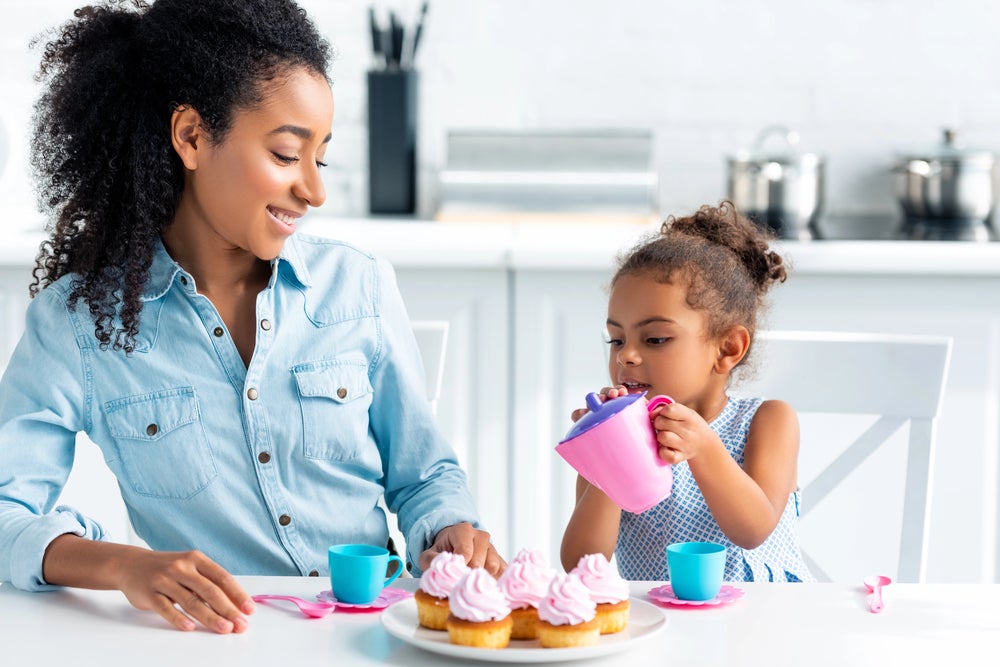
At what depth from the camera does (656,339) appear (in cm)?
152

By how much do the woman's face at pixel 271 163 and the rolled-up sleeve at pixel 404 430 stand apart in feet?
0.60

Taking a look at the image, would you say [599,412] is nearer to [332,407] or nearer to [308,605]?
[308,605]

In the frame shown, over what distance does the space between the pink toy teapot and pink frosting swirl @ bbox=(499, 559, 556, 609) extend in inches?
5.3

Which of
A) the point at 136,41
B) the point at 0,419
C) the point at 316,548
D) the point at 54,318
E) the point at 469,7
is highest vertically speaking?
the point at 469,7

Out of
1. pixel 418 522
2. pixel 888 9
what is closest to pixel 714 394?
pixel 418 522

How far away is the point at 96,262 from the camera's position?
4.80ft

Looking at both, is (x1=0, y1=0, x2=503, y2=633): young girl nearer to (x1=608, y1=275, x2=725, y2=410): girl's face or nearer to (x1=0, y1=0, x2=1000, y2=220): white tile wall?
(x1=608, y1=275, x2=725, y2=410): girl's face

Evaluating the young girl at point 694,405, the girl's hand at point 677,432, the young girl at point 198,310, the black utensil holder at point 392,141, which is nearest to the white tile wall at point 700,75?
the black utensil holder at point 392,141

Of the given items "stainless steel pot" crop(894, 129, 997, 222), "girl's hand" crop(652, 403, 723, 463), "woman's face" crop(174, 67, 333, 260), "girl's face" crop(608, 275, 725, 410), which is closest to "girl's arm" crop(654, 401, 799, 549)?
"girl's hand" crop(652, 403, 723, 463)

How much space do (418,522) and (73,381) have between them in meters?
0.40

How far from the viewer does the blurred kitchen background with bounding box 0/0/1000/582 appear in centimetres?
249

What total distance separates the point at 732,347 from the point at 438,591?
0.66m

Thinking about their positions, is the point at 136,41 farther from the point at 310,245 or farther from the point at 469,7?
the point at 469,7

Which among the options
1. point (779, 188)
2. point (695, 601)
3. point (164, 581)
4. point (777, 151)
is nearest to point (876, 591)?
point (695, 601)
